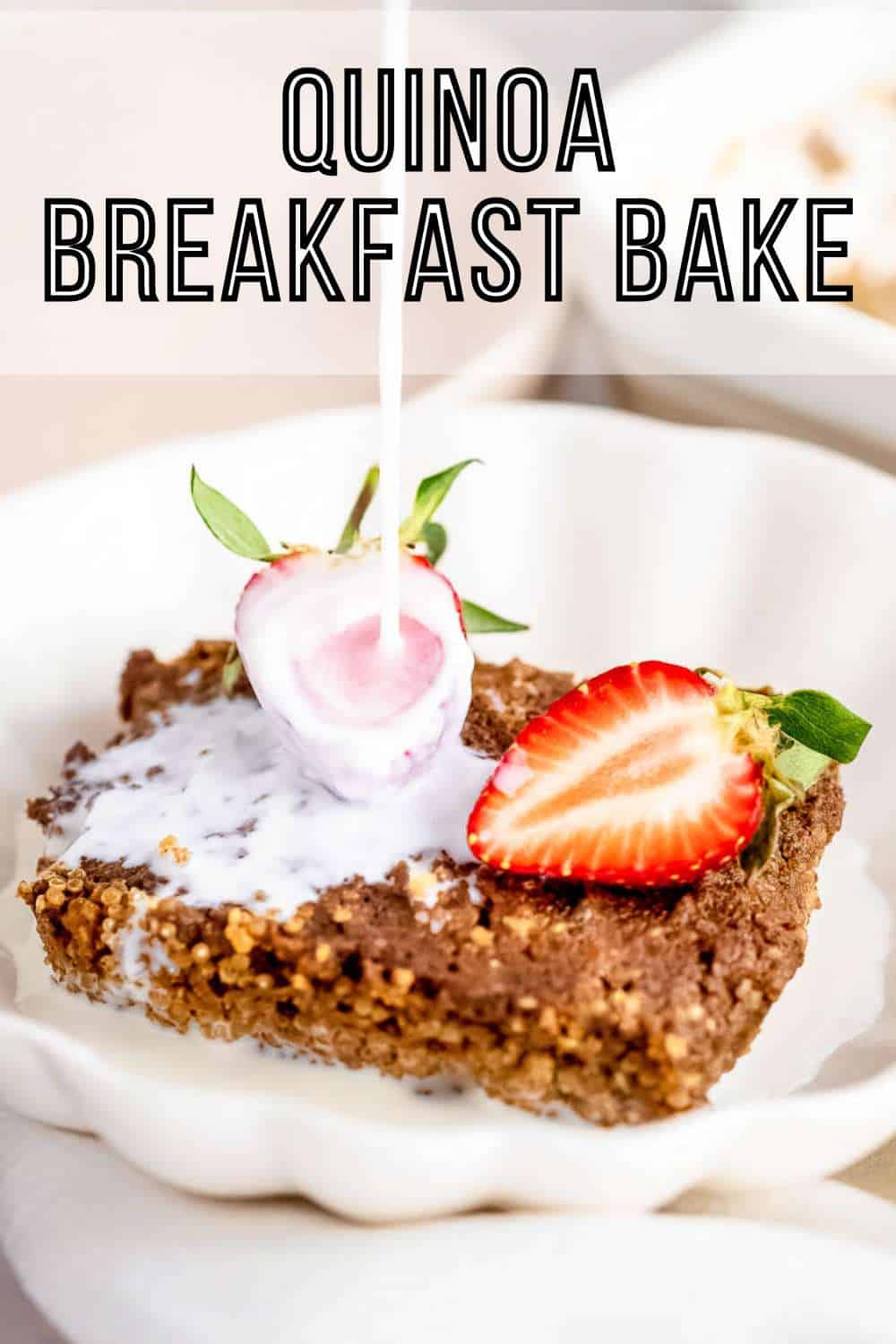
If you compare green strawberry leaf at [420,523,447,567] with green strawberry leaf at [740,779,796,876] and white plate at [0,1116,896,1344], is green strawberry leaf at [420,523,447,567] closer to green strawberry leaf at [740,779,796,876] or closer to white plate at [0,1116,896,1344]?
green strawberry leaf at [740,779,796,876]

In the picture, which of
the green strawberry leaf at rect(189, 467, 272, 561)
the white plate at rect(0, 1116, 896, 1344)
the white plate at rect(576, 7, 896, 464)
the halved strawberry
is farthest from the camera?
the white plate at rect(576, 7, 896, 464)

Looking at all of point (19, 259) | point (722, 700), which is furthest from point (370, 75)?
point (722, 700)

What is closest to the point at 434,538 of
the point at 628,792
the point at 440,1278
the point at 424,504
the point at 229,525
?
the point at 424,504

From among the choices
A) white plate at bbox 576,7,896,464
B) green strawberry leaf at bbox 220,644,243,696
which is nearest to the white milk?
green strawberry leaf at bbox 220,644,243,696

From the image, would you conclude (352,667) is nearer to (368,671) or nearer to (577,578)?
(368,671)

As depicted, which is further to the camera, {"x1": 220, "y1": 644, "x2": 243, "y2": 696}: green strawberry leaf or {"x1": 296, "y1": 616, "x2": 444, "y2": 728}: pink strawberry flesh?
{"x1": 220, "y1": 644, "x2": 243, "y2": 696}: green strawberry leaf

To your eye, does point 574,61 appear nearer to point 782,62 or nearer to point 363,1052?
point 782,62

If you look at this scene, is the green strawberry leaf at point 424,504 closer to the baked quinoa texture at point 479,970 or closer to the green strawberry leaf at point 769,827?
the baked quinoa texture at point 479,970
